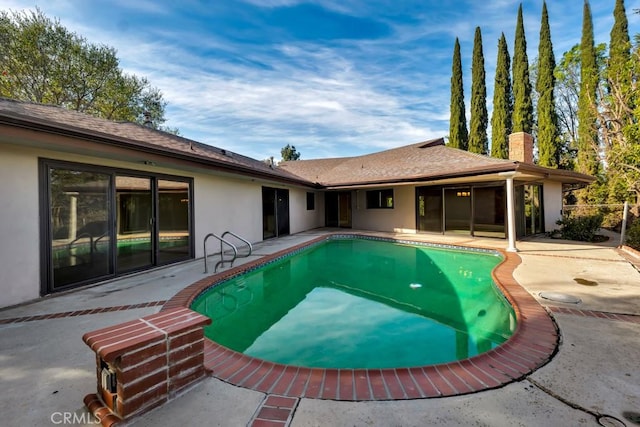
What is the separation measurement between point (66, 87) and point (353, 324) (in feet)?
70.6

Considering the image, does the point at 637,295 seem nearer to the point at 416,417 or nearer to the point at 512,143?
the point at 416,417

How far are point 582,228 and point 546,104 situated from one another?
45.7ft

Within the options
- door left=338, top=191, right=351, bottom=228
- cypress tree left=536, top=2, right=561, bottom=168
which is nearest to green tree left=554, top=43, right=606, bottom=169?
cypress tree left=536, top=2, right=561, bottom=168

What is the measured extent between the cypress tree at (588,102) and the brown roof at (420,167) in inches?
285

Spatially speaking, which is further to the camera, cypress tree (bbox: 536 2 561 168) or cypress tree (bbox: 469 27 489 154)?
cypress tree (bbox: 469 27 489 154)

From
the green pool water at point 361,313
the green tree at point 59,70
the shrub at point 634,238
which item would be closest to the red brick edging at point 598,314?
the green pool water at point 361,313

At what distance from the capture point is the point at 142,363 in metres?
1.99

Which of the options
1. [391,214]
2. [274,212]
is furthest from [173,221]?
[391,214]

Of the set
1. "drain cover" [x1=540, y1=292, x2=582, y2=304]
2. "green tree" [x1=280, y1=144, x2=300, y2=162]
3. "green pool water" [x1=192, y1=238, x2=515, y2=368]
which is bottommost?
"green pool water" [x1=192, y1=238, x2=515, y2=368]

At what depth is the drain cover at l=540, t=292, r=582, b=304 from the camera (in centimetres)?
404

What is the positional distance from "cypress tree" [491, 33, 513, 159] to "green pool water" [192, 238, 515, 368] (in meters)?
16.7

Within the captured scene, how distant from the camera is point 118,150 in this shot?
5047mm

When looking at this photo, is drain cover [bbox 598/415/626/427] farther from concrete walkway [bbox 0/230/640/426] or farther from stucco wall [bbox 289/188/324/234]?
stucco wall [bbox 289/188/324/234]

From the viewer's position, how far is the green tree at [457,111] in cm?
2283
